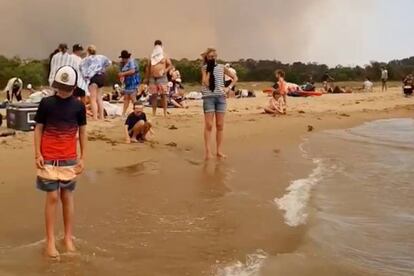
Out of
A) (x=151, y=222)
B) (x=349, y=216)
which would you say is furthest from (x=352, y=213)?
(x=151, y=222)

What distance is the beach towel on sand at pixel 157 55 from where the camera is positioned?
599 inches

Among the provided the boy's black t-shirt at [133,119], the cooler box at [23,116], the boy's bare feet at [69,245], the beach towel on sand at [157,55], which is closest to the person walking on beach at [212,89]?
the boy's black t-shirt at [133,119]

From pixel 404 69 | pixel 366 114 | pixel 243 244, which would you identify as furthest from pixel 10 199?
pixel 404 69

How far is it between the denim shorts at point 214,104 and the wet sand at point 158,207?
0.86 metres

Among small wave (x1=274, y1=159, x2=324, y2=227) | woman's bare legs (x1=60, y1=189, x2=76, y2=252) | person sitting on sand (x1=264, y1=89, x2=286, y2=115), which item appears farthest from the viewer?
person sitting on sand (x1=264, y1=89, x2=286, y2=115)

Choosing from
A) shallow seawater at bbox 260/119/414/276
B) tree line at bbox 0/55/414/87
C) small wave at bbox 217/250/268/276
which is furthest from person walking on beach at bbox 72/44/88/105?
tree line at bbox 0/55/414/87

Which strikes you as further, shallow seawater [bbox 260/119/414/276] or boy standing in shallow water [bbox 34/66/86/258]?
shallow seawater [bbox 260/119/414/276]

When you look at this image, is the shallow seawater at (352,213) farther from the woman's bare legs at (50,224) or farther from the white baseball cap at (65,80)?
the white baseball cap at (65,80)

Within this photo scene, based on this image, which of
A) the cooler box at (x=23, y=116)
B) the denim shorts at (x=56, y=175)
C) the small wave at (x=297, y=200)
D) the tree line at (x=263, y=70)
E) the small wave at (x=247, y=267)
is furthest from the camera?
the tree line at (x=263, y=70)

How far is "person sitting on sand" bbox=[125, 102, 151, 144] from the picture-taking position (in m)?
11.7

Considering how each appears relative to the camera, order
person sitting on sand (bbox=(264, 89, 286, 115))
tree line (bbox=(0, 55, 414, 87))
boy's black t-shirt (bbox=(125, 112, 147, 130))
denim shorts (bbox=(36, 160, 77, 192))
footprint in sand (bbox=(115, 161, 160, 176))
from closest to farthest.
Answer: denim shorts (bbox=(36, 160, 77, 192)) → footprint in sand (bbox=(115, 161, 160, 176)) → boy's black t-shirt (bbox=(125, 112, 147, 130)) → person sitting on sand (bbox=(264, 89, 286, 115)) → tree line (bbox=(0, 55, 414, 87))

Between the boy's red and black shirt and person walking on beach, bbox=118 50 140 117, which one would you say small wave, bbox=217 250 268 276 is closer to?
the boy's red and black shirt

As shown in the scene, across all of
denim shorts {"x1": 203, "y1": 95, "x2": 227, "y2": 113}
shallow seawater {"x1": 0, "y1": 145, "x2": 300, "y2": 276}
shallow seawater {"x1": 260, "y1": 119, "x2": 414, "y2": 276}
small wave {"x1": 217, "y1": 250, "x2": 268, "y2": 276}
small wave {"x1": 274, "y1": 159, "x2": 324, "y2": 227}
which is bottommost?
shallow seawater {"x1": 260, "y1": 119, "x2": 414, "y2": 276}

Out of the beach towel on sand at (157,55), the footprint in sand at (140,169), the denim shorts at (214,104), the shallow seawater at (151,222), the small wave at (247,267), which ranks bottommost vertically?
the small wave at (247,267)
